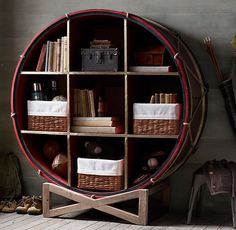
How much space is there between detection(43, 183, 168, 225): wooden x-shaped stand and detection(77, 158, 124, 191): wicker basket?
0.29 feet

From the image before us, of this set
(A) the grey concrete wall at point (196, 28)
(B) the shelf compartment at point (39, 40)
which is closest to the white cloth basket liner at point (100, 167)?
(A) the grey concrete wall at point (196, 28)

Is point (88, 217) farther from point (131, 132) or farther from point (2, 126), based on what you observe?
point (2, 126)

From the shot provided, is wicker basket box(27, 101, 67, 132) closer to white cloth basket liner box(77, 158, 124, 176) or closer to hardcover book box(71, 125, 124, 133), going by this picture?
hardcover book box(71, 125, 124, 133)

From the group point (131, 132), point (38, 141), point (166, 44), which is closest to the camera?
point (166, 44)

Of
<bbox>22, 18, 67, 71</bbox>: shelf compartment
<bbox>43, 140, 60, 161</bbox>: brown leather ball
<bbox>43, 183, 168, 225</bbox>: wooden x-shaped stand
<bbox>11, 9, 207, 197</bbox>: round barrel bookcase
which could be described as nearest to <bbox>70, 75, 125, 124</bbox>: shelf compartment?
<bbox>11, 9, 207, 197</bbox>: round barrel bookcase

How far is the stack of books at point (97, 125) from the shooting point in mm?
4707

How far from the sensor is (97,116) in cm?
482

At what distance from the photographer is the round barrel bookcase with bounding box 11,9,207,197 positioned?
15.0 feet

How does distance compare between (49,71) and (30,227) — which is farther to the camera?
(49,71)

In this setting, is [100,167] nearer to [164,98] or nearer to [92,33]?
[164,98]

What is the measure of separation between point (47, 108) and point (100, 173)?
2.17 ft

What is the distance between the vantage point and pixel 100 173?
4680 mm

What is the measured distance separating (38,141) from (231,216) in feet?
5.46

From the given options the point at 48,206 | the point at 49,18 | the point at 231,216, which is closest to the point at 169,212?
the point at 231,216
